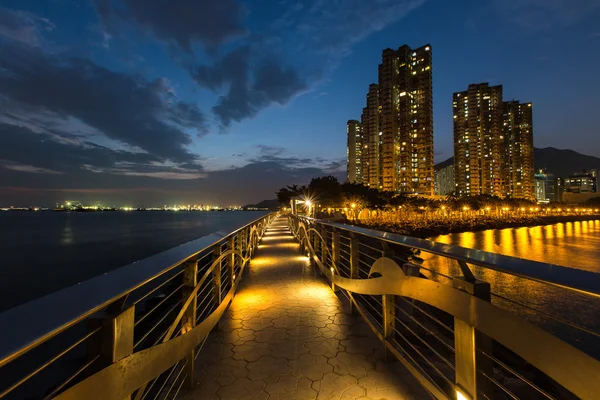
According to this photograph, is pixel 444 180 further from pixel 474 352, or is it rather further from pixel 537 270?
pixel 537 270

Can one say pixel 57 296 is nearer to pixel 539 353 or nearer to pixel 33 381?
pixel 539 353

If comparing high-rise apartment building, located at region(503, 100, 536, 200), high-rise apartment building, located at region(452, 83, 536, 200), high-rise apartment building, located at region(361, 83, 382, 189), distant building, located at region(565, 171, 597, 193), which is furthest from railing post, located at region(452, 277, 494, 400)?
distant building, located at region(565, 171, 597, 193)

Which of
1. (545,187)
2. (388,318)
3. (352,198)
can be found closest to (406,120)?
(352,198)

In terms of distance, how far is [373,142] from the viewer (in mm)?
99250

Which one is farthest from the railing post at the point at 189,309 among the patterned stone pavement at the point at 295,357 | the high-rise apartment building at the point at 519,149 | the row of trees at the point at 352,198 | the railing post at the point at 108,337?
the high-rise apartment building at the point at 519,149

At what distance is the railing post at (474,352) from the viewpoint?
1617 millimetres

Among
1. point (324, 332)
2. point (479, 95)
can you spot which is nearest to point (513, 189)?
point (479, 95)

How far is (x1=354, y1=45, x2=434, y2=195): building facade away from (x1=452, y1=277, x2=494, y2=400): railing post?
91.8 metres

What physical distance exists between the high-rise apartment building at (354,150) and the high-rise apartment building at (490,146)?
130 ft

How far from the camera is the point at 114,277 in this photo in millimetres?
1483

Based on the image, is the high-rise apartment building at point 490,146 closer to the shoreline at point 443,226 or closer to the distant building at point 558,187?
the shoreline at point 443,226

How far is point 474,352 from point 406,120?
10053 cm

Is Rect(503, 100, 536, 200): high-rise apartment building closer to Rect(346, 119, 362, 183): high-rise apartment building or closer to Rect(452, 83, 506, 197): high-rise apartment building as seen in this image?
Rect(452, 83, 506, 197): high-rise apartment building

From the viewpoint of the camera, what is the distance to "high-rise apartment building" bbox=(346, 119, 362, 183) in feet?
392
